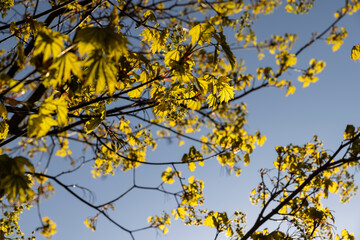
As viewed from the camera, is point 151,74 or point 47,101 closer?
point 47,101

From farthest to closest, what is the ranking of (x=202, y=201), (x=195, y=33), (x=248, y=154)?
(x=248, y=154) < (x=202, y=201) < (x=195, y=33)

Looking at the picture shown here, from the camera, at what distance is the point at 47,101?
1.22 metres

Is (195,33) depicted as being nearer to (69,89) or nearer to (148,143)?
(69,89)

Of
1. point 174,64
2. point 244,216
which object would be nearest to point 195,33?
point 174,64

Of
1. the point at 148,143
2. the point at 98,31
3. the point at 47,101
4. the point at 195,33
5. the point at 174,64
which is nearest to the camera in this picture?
the point at 98,31

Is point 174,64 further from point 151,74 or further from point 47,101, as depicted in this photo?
point 47,101

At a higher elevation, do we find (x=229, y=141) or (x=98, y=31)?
(x=229, y=141)

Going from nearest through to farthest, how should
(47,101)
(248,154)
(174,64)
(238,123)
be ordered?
(47,101) → (174,64) → (248,154) → (238,123)

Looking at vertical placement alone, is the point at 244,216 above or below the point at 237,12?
below

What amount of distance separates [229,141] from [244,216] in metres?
0.91

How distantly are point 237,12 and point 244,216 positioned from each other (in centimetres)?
444

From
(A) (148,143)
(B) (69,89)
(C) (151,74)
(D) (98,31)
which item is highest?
(A) (148,143)

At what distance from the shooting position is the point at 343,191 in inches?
132

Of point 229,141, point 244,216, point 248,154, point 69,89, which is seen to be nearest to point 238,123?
point 248,154
